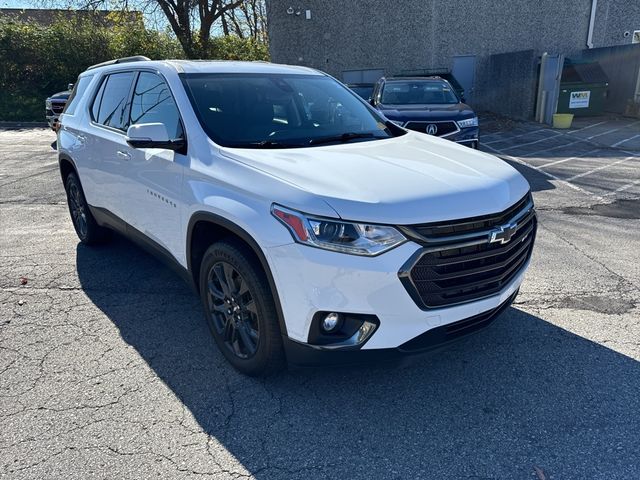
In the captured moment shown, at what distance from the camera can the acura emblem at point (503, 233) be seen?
103 inches

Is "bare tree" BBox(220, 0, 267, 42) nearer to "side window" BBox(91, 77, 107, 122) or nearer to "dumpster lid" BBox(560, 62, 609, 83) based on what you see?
"dumpster lid" BBox(560, 62, 609, 83)

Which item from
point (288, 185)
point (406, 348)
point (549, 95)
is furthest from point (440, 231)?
point (549, 95)

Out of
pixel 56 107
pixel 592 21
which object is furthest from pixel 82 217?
pixel 592 21

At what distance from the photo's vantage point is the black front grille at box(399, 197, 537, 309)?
241 cm

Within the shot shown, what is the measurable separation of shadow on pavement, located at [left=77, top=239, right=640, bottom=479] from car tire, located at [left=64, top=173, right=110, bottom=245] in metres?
1.83

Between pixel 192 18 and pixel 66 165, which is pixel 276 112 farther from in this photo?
pixel 192 18

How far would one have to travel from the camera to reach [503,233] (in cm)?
265

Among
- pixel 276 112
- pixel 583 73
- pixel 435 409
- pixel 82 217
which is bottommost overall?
pixel 435 409

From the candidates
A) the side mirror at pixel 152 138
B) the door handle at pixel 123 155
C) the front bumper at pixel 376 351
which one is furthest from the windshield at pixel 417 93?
the front bumper at pixel 376 351

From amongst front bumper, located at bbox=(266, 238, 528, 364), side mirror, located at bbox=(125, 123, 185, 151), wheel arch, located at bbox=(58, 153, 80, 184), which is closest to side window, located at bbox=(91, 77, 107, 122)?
wheel arch, located at bbox=(58, 153, 80, 184)

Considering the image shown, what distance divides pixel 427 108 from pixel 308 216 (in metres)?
7.00

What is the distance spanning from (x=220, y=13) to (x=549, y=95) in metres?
15.9

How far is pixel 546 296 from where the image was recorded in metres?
4.11

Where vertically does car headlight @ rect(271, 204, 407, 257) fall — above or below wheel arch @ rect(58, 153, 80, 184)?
above
